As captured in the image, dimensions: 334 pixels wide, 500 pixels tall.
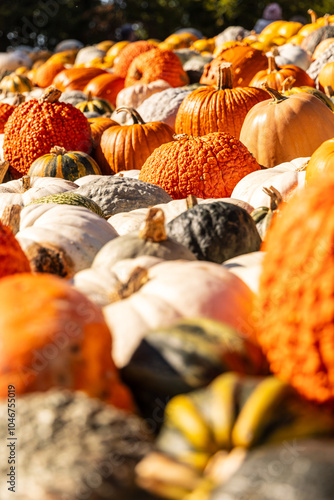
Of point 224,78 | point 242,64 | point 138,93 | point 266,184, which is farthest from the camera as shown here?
point 138,93

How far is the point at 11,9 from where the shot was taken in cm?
1528

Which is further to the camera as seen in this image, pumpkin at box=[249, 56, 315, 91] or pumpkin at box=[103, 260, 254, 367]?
pumpkin at box=[249, 56, 315, 91]

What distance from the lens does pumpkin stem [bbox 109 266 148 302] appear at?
1.87 meters

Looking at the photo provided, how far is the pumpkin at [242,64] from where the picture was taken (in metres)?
6.74

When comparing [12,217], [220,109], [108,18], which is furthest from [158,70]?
[108,18]

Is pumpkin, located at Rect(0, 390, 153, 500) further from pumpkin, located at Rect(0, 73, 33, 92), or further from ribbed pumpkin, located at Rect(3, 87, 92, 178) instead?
pumpkin, located at Rect(0, 73, 33, 92)

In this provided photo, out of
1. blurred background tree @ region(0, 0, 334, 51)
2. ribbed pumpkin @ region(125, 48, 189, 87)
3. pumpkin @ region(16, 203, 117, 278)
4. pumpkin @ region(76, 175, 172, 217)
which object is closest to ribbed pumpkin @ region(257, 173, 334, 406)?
pumpkin @ region(16, 203, 117, 278)

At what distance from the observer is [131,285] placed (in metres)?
1.87

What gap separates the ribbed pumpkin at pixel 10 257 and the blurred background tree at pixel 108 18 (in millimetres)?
14404

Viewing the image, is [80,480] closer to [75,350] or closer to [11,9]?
[75,350]

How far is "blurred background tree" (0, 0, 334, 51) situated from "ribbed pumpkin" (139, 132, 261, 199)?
12.3m

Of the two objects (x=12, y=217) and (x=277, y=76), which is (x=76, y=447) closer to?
(x=12, y=217)

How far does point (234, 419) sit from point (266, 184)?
238cm

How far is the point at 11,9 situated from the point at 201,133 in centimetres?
1230
